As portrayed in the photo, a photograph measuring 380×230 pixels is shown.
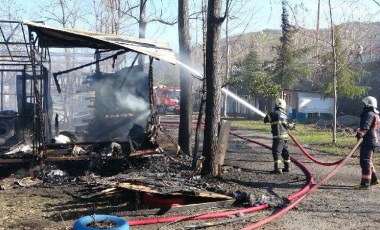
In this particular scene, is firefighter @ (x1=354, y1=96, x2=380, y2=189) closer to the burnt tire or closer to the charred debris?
the charred debris

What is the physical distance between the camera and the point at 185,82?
12391 mm

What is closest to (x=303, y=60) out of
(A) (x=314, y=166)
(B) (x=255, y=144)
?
(B) (x=255, y=144)

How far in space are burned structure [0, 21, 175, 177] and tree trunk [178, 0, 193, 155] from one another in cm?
112

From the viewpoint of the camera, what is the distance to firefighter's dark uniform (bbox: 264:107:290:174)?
9.82 meters

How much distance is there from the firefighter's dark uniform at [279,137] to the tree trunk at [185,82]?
2.90m

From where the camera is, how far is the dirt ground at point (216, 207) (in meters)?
6.15

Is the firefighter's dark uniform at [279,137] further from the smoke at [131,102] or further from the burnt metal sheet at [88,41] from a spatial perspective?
the smoke at [131,102]

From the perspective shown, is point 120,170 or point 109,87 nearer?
point 120,170

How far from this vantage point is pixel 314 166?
1109cm

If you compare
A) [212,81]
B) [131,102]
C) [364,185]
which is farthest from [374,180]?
[131,102]

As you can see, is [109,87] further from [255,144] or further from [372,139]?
[372,139]

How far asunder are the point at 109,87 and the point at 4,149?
7.36 m

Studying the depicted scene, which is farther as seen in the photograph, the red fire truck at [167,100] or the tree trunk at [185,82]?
the red fire truck at [167,100]

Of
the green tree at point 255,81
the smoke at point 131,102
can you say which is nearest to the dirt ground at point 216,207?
the smoke at point 131,102
